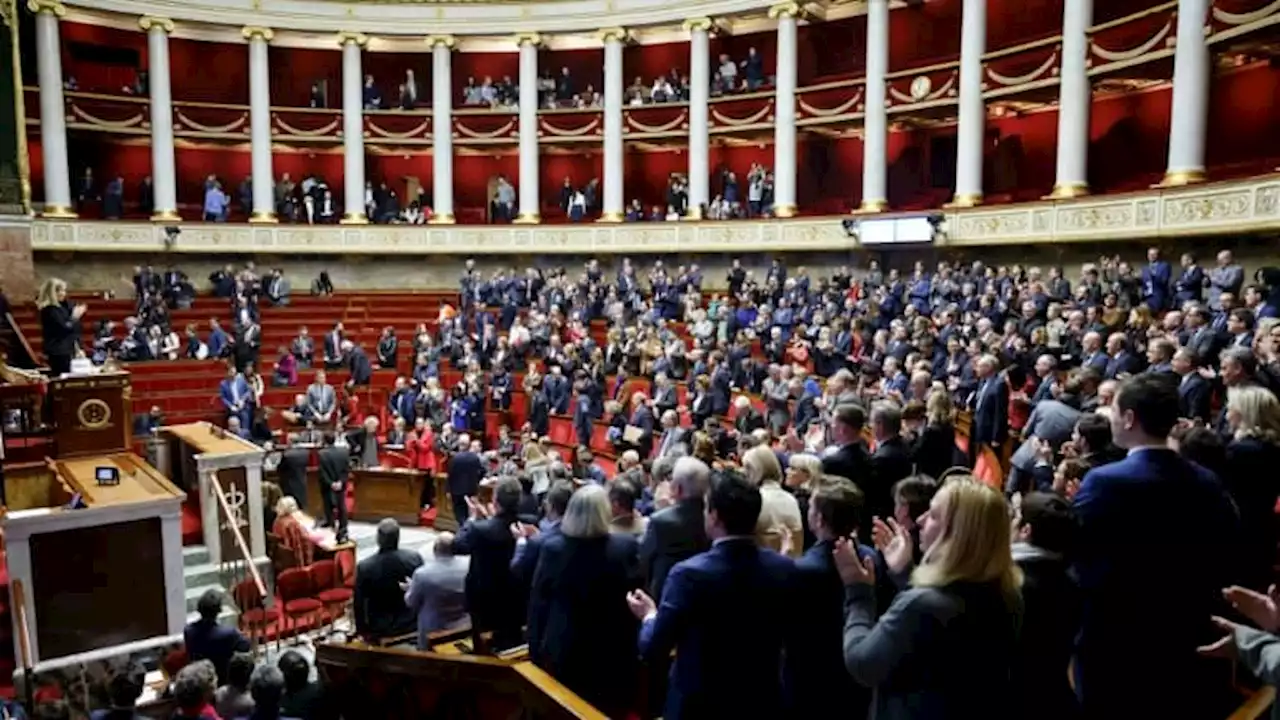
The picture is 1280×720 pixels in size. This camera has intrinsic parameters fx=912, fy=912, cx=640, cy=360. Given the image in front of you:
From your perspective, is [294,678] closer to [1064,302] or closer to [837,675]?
[837,675]

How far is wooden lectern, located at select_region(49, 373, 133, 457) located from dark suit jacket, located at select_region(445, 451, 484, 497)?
3585 mm

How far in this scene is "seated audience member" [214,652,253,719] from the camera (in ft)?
14.8

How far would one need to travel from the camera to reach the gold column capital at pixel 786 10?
21172 millimetres

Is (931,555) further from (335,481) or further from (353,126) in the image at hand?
(353,126)

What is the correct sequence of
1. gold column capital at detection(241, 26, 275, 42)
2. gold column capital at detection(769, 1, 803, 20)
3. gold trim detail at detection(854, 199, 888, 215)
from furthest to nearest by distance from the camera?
1. gold column capital at detection(241, 26, 275, 42)
2. gold column capital at detection(769, 1, 803, 20)
3. gold trim detail at detection(854, 199, 888, 215)

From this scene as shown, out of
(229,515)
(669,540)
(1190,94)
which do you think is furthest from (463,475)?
(1190,94)

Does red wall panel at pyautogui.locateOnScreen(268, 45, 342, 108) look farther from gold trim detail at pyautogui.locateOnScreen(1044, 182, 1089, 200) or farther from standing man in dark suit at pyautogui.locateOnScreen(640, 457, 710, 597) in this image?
standing man in dark suit at pyautogui.locateOnScreen(640, 457, 710, 597)

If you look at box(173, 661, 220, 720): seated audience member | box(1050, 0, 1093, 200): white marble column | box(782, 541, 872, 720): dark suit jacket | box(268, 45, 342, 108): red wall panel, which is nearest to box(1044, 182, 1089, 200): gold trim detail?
box(1050, 0, 1093, 200): white marble column

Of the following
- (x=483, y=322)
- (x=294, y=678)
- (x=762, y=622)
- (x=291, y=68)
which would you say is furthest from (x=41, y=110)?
(x=762, y=622)

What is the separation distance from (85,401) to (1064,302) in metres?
11.5

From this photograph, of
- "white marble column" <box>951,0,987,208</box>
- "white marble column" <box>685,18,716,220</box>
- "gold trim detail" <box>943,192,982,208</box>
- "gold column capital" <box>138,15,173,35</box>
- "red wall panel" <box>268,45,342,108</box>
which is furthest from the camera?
"red wall panel" <box>268,45,342,108</box>

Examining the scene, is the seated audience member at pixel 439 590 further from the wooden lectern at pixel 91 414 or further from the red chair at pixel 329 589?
the wooden lectern at pixel 91 414

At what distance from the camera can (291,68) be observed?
88.2 ft

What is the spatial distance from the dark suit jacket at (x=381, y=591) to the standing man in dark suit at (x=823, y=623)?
3881 mm
